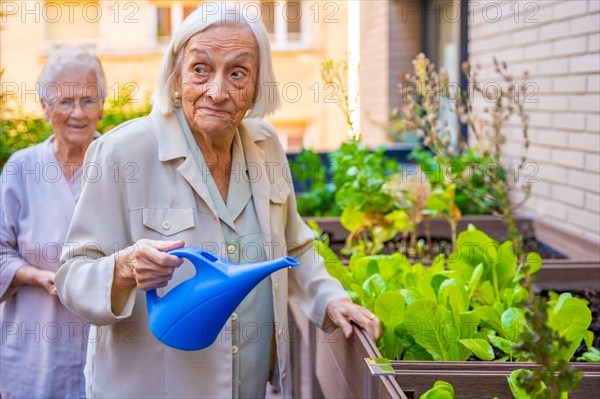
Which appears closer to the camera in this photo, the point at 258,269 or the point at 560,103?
the point at 258,269

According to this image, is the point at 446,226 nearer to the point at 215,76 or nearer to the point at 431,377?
the point at 431,377

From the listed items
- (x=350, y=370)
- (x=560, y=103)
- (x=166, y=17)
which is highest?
(x=166, y=17)

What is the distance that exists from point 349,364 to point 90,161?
3.09 feet

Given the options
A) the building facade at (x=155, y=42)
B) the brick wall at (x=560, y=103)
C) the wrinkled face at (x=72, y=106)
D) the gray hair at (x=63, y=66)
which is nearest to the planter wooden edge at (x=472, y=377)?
the wrinkled face at (x=72, y=106)

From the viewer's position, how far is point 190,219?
2154 millimetres

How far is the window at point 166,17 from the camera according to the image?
16578 millimetres

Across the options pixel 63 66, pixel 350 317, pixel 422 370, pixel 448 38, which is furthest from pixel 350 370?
pixel 448 38

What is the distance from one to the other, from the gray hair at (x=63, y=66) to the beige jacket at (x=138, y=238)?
2.74ft

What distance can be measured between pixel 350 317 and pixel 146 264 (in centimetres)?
69

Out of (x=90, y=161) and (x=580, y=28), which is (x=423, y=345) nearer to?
(x=90, y=161)

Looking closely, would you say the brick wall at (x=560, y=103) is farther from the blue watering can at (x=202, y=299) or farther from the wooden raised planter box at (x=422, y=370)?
the blue watering can at (x=202, y=299)

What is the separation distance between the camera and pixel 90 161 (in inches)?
83.0

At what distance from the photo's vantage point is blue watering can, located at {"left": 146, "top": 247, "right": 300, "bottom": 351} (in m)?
1.92

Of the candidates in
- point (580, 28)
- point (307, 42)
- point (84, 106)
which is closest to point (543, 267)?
point (580, 28)
